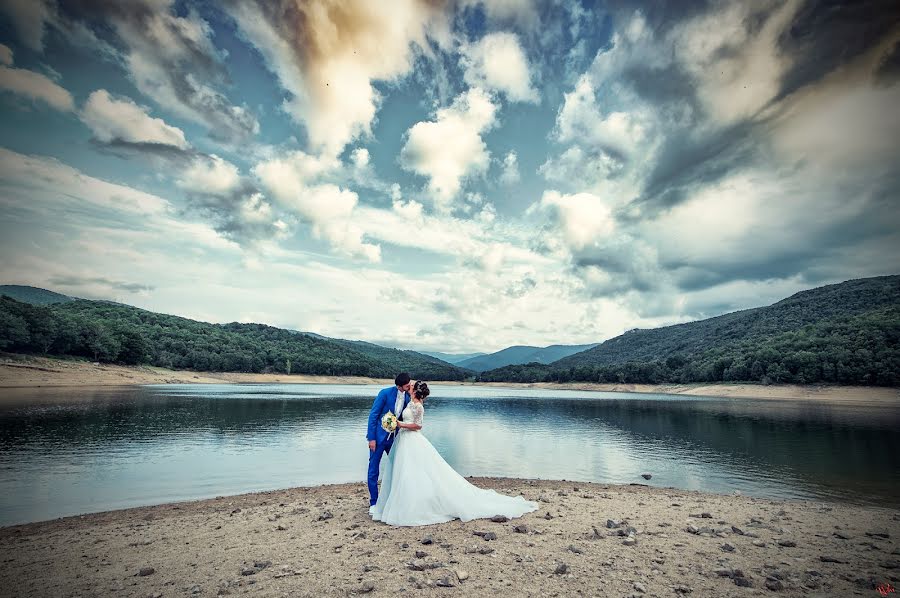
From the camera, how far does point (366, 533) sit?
9.15 m

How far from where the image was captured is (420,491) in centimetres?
986

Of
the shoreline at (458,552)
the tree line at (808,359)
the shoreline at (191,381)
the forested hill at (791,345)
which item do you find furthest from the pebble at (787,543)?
the forested hill at (791,345)

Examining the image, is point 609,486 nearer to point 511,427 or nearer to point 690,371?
point 511,427

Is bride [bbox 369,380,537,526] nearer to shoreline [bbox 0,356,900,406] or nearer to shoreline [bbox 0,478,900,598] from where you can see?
shoreline [bbox 0,478,900,598]

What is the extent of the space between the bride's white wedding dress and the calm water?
8.35 meters

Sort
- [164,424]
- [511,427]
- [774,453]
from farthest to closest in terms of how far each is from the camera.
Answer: [511,427], [164,424], [774,453]

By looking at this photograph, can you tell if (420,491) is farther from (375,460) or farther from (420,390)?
(420,390)

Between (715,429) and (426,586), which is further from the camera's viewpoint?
(715,429)

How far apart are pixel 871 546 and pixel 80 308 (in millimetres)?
152635

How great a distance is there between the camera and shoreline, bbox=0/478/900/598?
658 centimetres

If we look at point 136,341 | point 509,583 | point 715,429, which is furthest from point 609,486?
point 136,341

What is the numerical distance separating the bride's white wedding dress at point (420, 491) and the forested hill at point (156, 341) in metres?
84.8

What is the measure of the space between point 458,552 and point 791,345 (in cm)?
11168

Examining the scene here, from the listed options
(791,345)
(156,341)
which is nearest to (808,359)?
(791,345)
